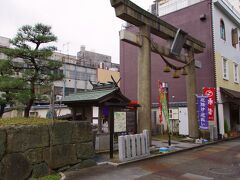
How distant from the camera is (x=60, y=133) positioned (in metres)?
7.88

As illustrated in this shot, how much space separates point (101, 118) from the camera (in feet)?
39.9

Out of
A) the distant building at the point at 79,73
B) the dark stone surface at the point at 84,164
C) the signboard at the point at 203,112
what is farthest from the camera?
the distant building at the point at 79,73

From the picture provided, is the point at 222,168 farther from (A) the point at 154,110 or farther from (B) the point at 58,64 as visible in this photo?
(A) the point at 154,110

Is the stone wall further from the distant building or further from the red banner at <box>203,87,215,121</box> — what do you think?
the distant building

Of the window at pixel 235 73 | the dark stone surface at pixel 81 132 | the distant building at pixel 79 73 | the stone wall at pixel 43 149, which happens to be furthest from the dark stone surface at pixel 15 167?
the distant building at pixel 79 73

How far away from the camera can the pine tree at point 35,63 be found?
1152cm

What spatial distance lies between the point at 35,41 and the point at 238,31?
21.3 m

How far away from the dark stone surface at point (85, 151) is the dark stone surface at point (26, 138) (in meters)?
1.34

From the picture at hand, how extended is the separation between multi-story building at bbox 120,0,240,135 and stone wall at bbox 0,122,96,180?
41.6 feet

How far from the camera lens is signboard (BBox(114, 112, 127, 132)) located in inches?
407

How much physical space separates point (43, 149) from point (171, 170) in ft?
14.6

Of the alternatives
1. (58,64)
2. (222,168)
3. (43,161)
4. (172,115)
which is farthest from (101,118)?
(172,115)

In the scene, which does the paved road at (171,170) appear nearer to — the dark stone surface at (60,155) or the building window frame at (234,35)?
the dark stone surface at (60,155)

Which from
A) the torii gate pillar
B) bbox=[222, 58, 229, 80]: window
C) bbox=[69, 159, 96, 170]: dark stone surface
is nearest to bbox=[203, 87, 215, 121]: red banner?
bbox=[222, 58, 229, 80]: window
